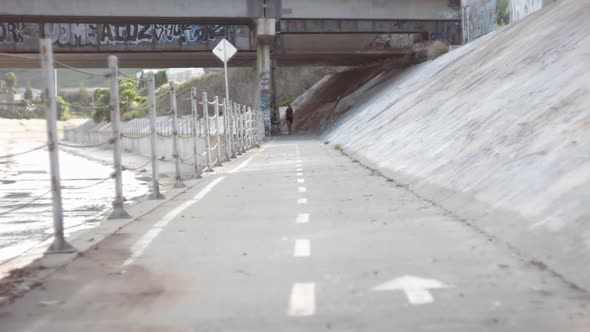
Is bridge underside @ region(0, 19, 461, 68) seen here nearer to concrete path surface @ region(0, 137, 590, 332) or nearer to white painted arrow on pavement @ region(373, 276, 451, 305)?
concrete path surface @ region(0, 137, 590, 332)

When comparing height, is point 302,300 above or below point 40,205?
above

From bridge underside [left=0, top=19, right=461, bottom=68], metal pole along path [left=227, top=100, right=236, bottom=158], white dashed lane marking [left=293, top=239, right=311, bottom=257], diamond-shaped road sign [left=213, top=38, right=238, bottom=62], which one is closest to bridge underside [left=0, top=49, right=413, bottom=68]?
bridge underside [left=0, top=19, right=461, bottom=68]

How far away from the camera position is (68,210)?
1303 centimetres

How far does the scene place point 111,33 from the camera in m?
41.2

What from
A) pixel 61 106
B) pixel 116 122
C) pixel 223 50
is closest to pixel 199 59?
pixel 223 50

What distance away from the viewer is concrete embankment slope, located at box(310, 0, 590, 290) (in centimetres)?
643

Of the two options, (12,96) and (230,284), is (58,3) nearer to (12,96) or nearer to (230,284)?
(12,96)

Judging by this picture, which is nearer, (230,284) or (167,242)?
(230,284)

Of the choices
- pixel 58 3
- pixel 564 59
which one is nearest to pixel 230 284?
pixel 564 59

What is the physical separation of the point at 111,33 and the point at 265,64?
836 centimetres

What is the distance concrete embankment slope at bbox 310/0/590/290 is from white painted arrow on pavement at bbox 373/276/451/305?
0.92 m

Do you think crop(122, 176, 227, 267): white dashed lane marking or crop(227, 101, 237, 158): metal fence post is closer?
crop(122, 176, 227, 267): white dashed lane marking

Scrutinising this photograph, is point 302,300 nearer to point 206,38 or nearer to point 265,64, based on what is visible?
point 206,38

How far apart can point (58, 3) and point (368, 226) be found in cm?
3290
